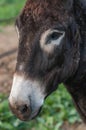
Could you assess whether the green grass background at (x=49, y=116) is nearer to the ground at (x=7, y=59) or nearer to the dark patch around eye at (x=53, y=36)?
the ground at (x=7, y=59)

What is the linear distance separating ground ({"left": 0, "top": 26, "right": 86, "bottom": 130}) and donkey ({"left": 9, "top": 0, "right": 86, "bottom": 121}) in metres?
1.46

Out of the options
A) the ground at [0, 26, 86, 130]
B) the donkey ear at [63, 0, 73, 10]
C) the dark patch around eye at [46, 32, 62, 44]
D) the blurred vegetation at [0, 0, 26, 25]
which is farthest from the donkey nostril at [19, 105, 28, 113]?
the blurred vegetation at [0, 0, 26, 25]

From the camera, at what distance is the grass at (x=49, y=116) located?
459cm

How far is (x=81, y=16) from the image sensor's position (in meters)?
3.25

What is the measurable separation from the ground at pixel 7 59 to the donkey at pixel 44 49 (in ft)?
4.80

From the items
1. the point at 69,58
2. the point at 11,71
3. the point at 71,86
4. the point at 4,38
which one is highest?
the point at 69,58

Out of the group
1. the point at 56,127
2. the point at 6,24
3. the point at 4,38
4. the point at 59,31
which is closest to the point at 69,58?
the point at 59,31

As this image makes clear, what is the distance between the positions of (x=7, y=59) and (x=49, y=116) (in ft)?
5.51

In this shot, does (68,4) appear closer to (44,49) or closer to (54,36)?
(54,36)

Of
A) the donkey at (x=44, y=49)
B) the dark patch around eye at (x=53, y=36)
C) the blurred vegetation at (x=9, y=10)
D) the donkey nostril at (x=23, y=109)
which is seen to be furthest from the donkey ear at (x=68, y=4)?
the blurred vegetation at (x=9, y=10)

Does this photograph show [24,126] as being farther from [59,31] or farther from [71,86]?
[59,31]

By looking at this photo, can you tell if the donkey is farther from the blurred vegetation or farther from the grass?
the blurred vegetation

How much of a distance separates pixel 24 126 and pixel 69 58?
1576 mm

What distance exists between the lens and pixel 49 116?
4789 mm
